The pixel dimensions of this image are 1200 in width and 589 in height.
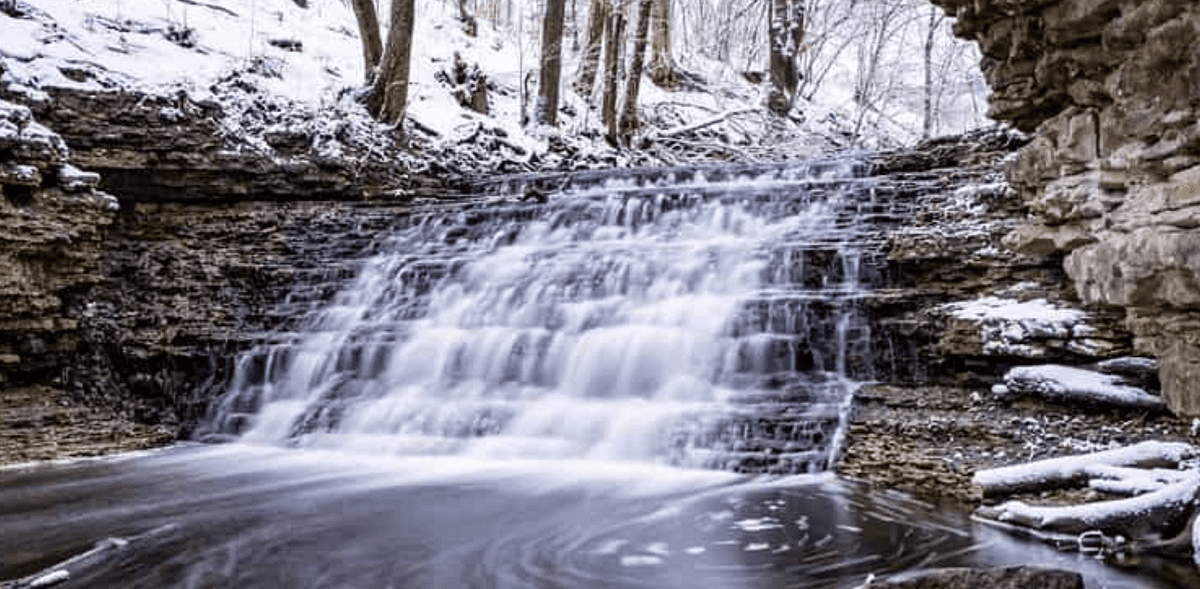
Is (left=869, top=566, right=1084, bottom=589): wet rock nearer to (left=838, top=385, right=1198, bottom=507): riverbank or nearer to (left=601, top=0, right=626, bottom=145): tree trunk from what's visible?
(left=838, top=385, right=1198, bottom=507): riverbank

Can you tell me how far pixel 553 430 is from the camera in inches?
273

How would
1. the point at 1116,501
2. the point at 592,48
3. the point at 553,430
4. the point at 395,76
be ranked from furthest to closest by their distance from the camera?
the point at 592,48
the point at 395,76
the point at 553,430
the point at 1116,501

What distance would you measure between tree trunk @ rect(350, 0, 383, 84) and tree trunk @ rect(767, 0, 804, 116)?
753 cm

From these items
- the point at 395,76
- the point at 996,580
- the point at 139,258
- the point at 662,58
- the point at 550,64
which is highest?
the point at 662,58

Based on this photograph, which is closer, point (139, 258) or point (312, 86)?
point (139, 258)

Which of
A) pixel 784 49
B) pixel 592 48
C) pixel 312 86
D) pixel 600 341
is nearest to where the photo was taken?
pixel 600 341

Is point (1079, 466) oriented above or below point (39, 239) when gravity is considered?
below

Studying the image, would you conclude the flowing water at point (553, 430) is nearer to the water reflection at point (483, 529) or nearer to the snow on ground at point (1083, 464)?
the water reflection at point (483, 529)

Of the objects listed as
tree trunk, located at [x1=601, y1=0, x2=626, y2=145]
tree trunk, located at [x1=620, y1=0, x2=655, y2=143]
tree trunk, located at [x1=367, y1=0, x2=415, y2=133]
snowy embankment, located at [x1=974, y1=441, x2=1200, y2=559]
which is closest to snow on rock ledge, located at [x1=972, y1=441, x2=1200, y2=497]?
snowy embankment, located at [x1=974, y1=441, x2=1200, y2=559]

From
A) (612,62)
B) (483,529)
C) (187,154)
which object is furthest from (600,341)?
(612,62)

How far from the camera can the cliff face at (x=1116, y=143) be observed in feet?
14.0

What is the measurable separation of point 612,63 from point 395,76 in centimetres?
438

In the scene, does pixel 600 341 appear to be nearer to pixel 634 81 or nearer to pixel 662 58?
pixel 634 81

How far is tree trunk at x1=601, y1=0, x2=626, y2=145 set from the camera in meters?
15.3
